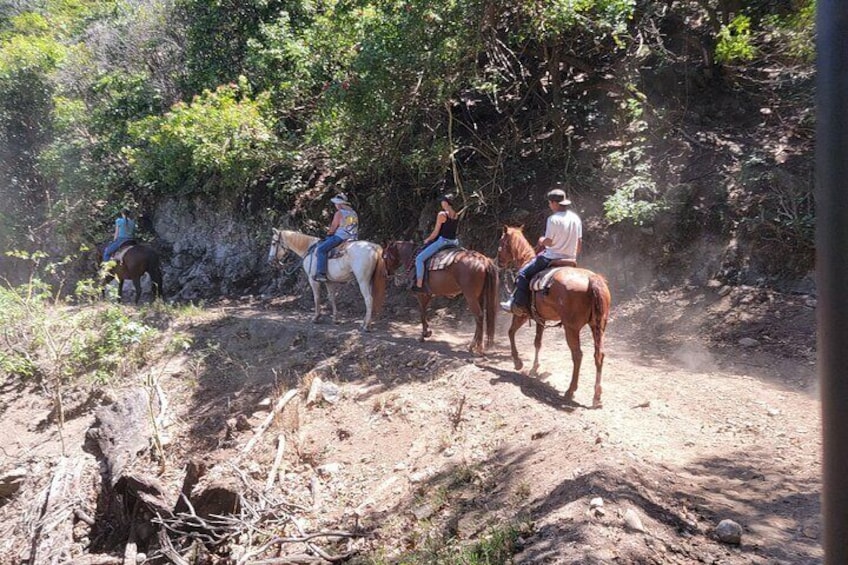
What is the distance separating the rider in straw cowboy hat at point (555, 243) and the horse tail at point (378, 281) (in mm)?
3856

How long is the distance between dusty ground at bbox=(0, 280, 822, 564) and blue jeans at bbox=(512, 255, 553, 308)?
1.05m

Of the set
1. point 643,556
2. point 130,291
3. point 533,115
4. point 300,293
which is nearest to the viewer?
point 643,556

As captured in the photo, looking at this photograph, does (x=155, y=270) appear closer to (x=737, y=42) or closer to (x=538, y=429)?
(x=538, y=429)

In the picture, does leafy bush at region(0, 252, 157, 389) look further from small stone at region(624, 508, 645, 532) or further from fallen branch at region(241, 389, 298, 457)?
small stone at region(624, 508, 645, 532)

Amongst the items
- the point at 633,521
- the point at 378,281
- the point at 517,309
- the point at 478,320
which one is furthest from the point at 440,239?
the point at 633,521

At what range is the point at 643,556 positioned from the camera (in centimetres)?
392

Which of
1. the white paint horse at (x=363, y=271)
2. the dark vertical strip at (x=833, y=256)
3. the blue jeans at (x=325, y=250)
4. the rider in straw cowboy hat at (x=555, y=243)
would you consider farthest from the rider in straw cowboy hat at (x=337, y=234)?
the dark vertical strip at (x=833, y=256)

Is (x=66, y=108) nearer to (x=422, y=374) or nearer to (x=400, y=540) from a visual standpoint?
(x=422, y=374)

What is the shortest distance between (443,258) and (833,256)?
8.59m

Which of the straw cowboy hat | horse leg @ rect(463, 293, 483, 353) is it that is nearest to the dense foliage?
horse leg @ rect(463, 293, 483, 353)

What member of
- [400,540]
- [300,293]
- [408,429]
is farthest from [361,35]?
[400,540]

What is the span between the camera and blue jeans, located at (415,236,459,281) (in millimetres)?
10156

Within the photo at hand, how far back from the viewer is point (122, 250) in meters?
15.2

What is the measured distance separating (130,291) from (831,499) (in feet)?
63.2
